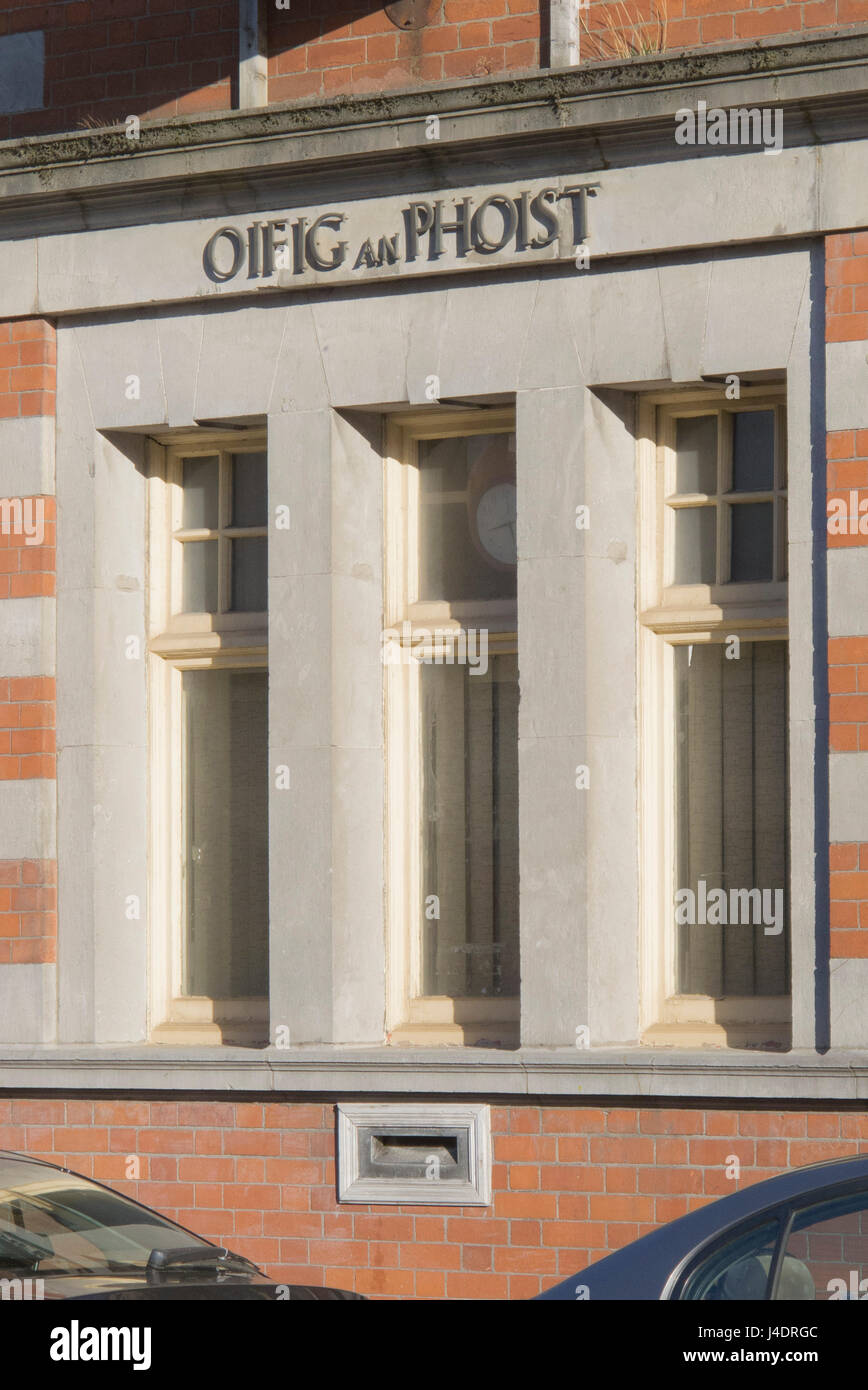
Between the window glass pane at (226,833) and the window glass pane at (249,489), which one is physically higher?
the window glass pane at (249,489)

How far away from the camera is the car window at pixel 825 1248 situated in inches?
197

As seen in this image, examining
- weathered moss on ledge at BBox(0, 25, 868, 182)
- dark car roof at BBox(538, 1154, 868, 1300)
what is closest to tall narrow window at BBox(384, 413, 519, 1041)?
weathered moss on ledge at BBox(0, 25, 868, 182)

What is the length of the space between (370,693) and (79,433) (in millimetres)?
2349

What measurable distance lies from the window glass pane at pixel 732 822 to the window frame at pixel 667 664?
7 centimetres

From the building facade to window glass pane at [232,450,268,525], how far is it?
1.1 inches

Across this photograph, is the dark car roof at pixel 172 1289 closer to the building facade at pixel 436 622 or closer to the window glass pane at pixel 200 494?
the building facade at pixel 436 622

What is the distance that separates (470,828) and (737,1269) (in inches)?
229

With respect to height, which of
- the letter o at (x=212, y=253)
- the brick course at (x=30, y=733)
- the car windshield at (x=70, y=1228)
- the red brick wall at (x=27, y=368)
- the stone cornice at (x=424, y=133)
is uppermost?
the stone cornice at (x=424, y=133)

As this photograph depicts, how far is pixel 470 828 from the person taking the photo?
35.5 feet

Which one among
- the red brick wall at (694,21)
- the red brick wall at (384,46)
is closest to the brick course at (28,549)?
the red brick wall at (384,46)

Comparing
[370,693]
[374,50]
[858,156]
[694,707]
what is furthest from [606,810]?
[374,50]

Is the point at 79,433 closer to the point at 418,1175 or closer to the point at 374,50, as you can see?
the point at 374,50

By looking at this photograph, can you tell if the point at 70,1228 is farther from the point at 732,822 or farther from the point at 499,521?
the point at 499,521

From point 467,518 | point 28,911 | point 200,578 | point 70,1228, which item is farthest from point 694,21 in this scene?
point 70,1228
